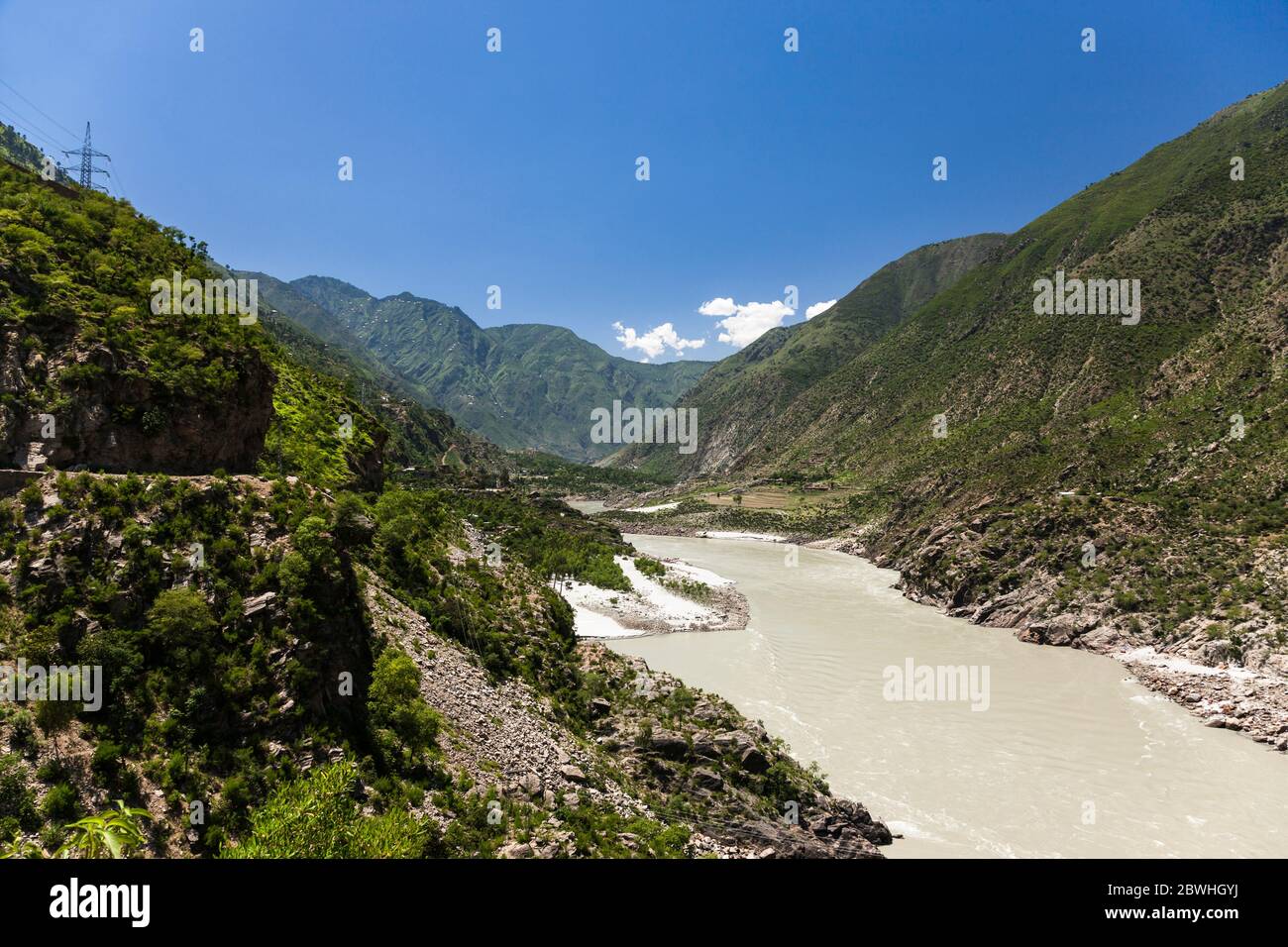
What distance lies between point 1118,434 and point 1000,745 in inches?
2240

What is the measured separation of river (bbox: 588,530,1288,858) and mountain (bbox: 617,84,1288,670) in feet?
22.6

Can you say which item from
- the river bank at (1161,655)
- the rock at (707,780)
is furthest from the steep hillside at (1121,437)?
the rock at (707,780)

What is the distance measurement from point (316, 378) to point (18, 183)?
2166 centimetres

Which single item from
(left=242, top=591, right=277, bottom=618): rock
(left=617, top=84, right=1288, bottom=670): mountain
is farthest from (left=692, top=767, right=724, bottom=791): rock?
(left=617, top=84, right=1288, bottom=670): mountain

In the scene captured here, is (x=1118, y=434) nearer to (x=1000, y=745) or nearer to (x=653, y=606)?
(x=1000, y=745)

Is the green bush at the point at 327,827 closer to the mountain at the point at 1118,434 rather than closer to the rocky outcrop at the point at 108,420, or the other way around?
the rocky outcrop at the point at 108,420

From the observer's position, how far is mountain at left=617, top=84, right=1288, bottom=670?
146ft

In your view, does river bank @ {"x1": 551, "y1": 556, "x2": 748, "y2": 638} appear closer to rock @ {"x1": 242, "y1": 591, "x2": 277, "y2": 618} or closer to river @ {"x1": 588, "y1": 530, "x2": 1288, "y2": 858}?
river @ {"x1": 588, "y1": 530, "x2": 1288, "y2": 858}

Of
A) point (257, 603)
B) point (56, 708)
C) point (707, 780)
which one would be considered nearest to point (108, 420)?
point (257, 603)

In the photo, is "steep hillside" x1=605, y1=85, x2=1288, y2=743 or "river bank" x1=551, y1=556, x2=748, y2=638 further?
"river bank" x1=551, y1=556, x2=748, y2=638

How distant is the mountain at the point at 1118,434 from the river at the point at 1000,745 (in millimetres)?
6895

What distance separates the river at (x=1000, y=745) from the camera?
2322 cm
